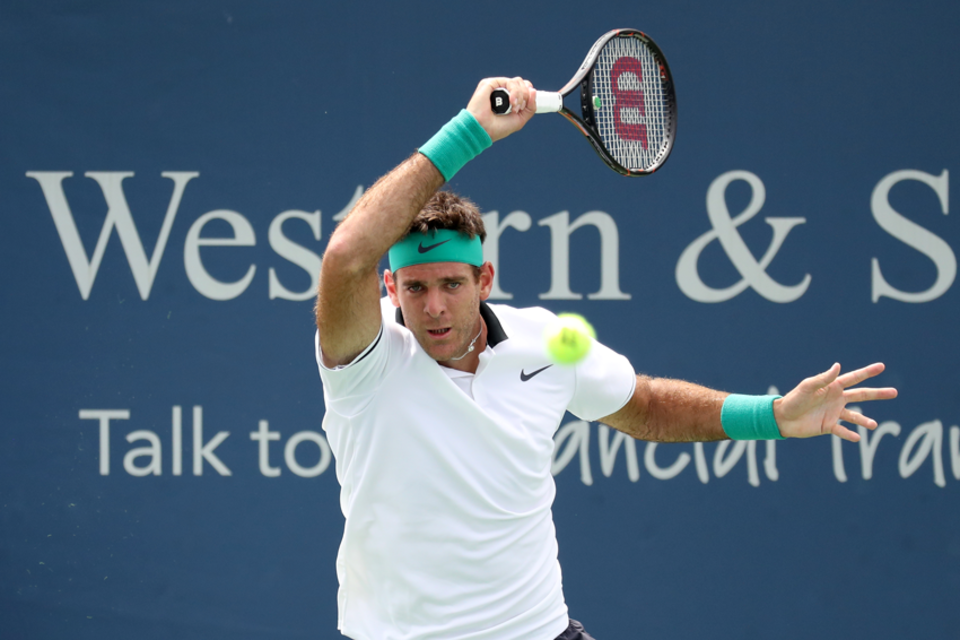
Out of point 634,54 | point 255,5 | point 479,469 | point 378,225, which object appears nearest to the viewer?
point 378,225

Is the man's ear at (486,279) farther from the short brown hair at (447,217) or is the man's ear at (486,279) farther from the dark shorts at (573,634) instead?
the dark shorts at (573,634)

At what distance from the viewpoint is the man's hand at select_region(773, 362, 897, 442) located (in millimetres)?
2191

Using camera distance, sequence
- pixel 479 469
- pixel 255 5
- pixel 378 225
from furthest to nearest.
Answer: pixel 255 5 → pixel 479 469 → pixel 378 225

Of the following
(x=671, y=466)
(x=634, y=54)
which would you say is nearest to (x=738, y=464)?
(x=671, y=466)

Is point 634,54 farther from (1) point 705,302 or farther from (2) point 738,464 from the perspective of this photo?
(2) point 738,464

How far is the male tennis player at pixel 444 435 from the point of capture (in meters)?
1.93

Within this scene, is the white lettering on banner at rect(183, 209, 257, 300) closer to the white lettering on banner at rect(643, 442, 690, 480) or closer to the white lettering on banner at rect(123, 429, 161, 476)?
the white lettering on banner at rect(123, 429, 161, 476)

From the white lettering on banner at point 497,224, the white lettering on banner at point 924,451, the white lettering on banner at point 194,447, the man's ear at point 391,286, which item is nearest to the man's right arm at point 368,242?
the man's ear at point 391,286

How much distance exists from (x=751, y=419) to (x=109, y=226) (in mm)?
2378

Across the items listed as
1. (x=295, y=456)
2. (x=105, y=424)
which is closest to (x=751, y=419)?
(x=295, y=456)

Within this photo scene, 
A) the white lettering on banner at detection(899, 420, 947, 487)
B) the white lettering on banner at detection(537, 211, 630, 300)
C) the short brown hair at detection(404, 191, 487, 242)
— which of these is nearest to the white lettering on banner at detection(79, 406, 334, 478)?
the white lettering on banner at detection(537, 211, 630, 300)

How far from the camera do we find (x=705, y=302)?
3.45 meters

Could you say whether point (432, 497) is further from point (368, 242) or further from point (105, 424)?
point (105, 424)

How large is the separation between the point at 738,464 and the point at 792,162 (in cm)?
113
